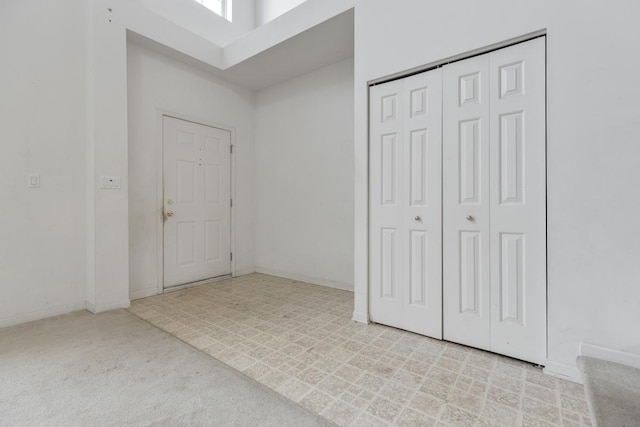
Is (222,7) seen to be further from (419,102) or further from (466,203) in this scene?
(466,203)

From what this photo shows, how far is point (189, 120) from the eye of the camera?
379 cm

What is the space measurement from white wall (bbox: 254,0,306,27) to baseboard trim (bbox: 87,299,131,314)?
179 inches

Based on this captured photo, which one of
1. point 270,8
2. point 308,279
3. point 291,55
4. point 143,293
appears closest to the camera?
point 143,293

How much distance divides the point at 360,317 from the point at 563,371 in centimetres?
140

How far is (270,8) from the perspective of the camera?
4656 mm

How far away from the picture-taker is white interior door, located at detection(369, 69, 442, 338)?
2248 mm

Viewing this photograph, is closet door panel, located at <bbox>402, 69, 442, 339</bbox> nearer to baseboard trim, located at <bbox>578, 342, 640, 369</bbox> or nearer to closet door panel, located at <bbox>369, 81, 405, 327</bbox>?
closet door panel, located at <bbox>369, 81, 405, 327</bbox>

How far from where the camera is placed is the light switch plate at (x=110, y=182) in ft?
9.44

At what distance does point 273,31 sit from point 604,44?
9.55 ft

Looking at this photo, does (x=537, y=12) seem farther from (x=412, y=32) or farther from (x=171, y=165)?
(x=171, y=165)

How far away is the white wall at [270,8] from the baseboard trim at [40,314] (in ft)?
15.5

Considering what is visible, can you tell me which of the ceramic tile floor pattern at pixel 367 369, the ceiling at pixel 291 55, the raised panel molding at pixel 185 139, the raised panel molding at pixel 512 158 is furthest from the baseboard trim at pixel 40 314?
the raised panel molding at pixel 512 158

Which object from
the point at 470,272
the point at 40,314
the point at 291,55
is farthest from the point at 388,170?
the point at 40,314

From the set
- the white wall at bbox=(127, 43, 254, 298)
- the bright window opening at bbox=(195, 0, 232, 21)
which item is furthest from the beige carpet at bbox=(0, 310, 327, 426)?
the bright window opening at bbox=(195, 0, 232, 21)
